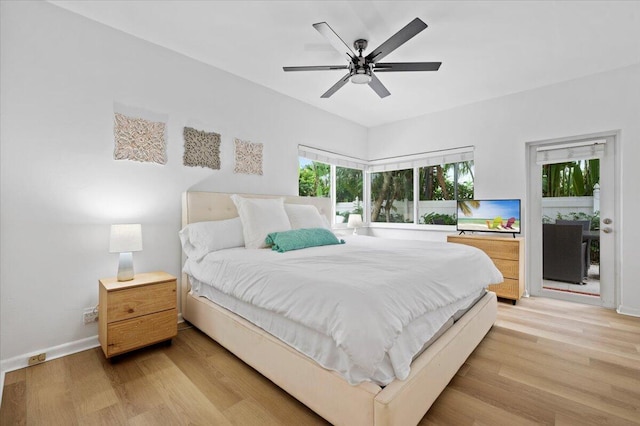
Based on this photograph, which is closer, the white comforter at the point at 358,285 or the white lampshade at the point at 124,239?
the white comforter at the point at 358,285

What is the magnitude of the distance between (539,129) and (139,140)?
14.7 feet

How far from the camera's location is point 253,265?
1927 mm

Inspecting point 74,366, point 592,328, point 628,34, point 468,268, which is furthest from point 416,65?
point 74,366

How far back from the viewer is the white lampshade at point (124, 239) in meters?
2.13

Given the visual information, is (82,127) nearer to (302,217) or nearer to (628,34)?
(302,217)

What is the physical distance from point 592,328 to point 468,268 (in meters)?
1.68

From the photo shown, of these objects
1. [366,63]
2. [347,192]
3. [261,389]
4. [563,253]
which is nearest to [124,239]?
[261,389]

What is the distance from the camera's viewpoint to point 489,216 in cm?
383

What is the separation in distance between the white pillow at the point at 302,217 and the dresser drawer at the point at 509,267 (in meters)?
2.21

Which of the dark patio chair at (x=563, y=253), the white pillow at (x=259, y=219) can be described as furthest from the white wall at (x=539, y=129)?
the white pillow at (x=259, y=219)

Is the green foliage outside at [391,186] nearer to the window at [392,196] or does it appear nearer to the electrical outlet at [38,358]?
the window at [392,196]

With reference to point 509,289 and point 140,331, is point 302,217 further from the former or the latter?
point 509,289

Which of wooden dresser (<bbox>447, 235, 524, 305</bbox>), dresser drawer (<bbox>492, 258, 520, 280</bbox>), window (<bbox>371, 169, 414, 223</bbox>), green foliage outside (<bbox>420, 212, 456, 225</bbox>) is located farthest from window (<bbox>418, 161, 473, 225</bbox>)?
dresser drawer (<bbox>492, 258, 520, 280</bbox>)

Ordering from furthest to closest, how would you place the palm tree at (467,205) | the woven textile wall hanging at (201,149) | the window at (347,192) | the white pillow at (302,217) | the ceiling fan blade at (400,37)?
1. the window at (347,192)
2. the palm tree at (467,205)
3. the white pillow at (302,217)
4. the woven textile wall hanging at (201,149)
5. the ceiling fan blade at (400,37)
